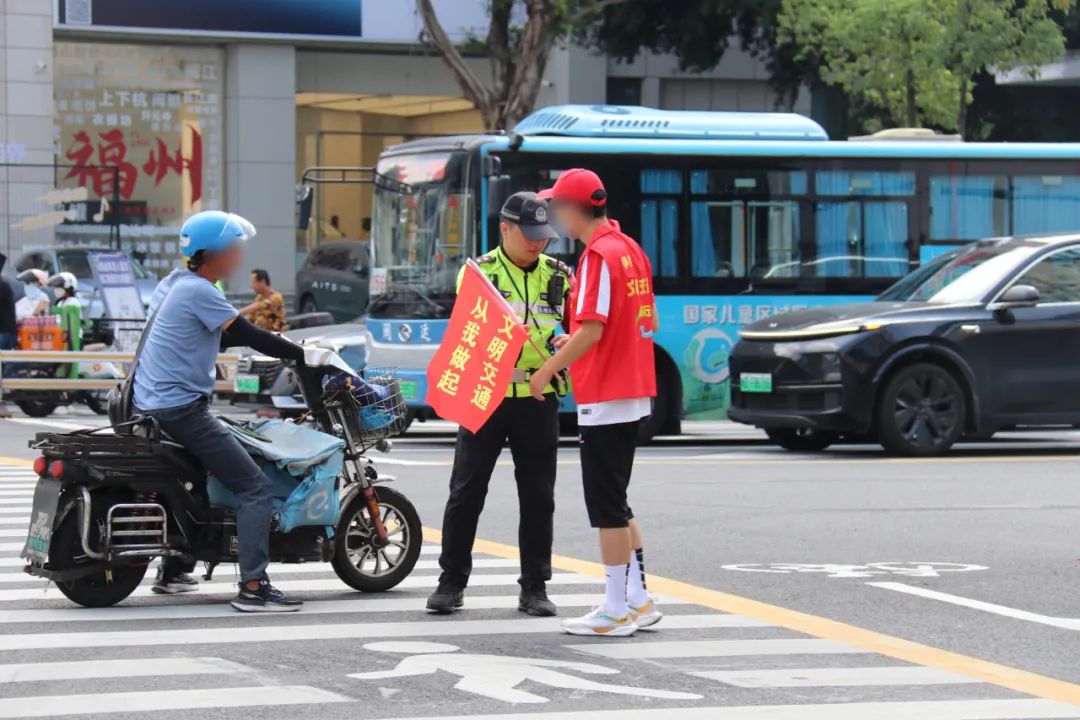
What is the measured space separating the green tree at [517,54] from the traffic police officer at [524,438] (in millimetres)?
17332

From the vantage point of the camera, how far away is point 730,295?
18.6 metres

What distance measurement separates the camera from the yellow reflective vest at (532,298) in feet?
26.8

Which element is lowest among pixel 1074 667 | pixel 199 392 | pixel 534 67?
pixel 1074 667

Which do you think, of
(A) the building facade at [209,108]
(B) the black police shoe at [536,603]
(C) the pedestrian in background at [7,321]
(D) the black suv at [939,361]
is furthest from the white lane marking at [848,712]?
(A) the building facade at [209,108]

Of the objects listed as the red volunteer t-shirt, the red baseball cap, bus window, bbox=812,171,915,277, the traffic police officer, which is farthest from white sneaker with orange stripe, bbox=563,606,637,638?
bus window, bbox=812,171,915,277

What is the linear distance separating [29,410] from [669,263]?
7.88 meters

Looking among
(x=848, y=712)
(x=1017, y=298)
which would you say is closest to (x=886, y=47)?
(x=1017, y=298)

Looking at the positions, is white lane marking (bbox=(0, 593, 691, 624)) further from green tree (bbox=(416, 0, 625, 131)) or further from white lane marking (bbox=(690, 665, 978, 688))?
green tree (bbox=(416, 0, 625, 131))

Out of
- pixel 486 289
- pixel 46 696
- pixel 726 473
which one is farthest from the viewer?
pixel 726 473

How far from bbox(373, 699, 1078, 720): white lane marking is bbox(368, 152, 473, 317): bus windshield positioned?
11574 millimetres

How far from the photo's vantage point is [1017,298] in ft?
52.1

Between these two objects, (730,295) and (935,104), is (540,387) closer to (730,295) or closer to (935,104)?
(730,295)

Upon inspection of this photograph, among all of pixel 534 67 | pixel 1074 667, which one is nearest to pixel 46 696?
pixel 1074 667

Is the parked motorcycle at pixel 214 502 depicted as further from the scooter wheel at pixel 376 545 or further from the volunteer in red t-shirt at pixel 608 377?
the volunteer in red t-shirt at pixel 608 377
